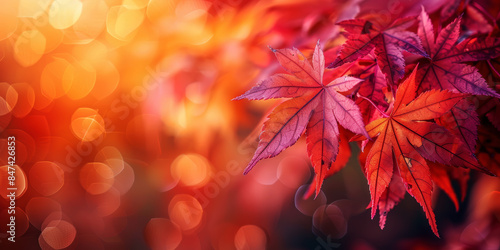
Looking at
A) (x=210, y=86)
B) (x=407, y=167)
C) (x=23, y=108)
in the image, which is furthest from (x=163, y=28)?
(x=407, y=167)

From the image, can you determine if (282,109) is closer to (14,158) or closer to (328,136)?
(328,136)

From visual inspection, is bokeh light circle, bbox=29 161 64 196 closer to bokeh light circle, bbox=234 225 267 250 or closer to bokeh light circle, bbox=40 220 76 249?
bokeh light circle, bbox=40 220 76 249

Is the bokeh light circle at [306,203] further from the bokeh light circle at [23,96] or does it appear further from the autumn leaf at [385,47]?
the bokeh light circle at [23,96]

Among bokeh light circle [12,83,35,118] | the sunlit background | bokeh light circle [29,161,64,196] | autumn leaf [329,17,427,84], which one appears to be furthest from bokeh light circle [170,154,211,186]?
autumn leaf [329,17,427,84]

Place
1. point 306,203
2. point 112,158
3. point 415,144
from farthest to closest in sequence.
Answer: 1. point 112,158
2. point 306,203
3. point 415,144

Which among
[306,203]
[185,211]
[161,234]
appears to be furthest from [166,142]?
[306,203]

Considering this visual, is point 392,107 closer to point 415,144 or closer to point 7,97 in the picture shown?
point 415,144
